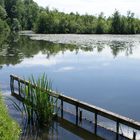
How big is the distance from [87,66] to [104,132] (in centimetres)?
1854

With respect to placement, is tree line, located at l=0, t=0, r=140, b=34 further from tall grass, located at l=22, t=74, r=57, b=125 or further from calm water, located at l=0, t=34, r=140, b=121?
tall grass, located at l=22, t=74, r=57, b=125

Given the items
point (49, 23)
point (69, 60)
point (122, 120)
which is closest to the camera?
point (122, 120)

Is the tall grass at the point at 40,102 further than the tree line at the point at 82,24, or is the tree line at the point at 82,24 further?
the tree line at the point at 82,24

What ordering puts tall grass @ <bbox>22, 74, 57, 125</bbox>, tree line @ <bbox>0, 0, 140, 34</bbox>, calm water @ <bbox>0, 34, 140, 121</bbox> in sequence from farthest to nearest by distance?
tree line @ <bbox>0, 0, 140, 34</bbox>
calm water @ <bbox>0, 34, 140, 121</bbox>
tall grass @ <bbox>22, 74, 57, 125</bbox>

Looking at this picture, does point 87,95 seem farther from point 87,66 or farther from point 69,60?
point 69,60

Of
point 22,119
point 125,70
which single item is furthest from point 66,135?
point 125,70

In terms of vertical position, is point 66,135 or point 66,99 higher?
point 66,99

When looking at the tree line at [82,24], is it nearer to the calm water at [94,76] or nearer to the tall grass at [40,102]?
the calm water at [94,76]

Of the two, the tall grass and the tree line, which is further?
the tree line

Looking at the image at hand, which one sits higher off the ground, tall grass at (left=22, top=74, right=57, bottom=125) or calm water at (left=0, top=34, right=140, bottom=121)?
tall grass at (left=22, top=74, right=57, bottom=125)

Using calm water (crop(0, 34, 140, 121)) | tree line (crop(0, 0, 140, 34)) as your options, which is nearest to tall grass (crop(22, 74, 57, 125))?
calm water (crop(0, 34, 140, 121))

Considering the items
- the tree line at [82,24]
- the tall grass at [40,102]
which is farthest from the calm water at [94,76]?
the tree line at [82,24]

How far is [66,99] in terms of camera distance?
50.8ft

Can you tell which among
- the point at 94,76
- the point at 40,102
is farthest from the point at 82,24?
the point at 40,102
